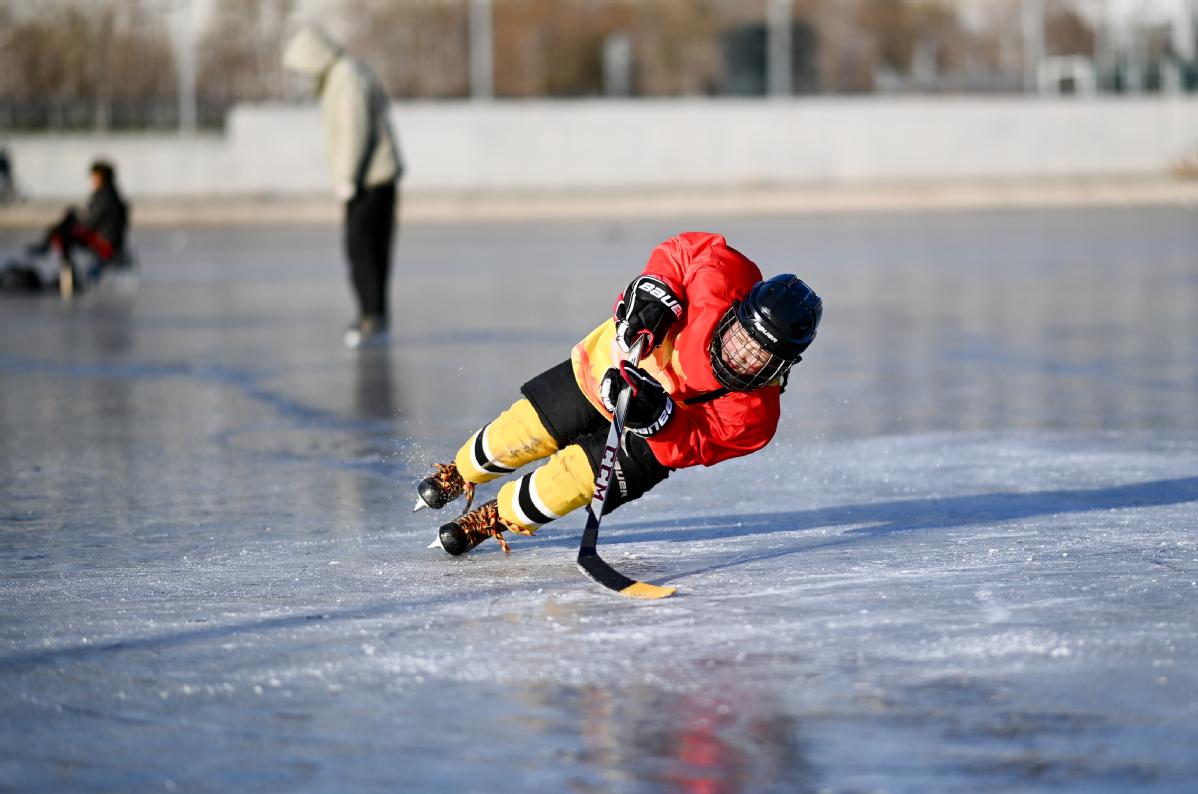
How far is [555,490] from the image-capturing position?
5082 millimetres

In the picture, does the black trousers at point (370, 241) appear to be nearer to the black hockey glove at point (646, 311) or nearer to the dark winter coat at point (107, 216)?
the dark winter coat at point (107, 216)

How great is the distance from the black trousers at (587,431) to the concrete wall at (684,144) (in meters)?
27.0

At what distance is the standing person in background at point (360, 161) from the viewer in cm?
1108

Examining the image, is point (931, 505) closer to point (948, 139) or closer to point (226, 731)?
point (226, 731)

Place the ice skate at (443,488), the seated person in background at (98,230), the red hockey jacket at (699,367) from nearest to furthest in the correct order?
1. the red hockey jacket at (699,367)
2. the ice skate at (443,488)
3. the seated person in background at (98,230)

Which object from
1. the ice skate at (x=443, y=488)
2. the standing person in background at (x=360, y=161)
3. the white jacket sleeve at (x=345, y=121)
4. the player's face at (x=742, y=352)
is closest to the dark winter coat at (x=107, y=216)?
the standing person in background at (x=360, y=161)

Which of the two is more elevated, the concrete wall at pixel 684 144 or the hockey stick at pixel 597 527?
the concrete wall at pixel 684 144

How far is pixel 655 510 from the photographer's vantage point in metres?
6.09

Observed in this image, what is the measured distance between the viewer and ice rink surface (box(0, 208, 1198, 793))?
3.42m

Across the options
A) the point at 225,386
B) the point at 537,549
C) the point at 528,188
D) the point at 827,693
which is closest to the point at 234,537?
the point at 537,549

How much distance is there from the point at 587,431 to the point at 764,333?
0.80 metres

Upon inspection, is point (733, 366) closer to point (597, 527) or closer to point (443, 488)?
point (597, 527)

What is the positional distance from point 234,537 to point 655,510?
1430 millimetres

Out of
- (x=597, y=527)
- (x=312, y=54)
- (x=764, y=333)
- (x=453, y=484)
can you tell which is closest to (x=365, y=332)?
(x=312, y=54)
